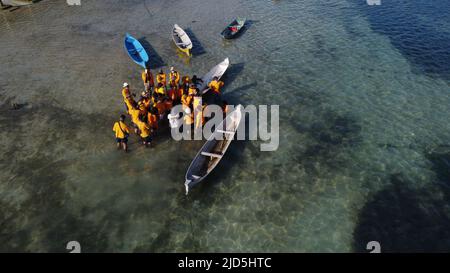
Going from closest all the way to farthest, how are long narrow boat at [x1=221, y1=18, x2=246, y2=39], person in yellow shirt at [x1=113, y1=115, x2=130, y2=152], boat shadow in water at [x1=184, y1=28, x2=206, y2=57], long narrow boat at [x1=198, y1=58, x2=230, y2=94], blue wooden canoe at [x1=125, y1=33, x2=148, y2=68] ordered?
person in yellow shirt at [x1=113, y1=115, x2=130, y2=152], long narrow boat at [x1=198, y1=58, x2=230, y2=94], blue wooden canoe at [x1=125, y1=33, x2=148, y2=68], boat shadow in water at [x1=184, y1=28, x2=206, y2=57], long narrow boat at [x1=221, y1=18, x2=246, y2=39]

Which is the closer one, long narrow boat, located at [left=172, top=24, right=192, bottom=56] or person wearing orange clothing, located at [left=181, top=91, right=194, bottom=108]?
person wearing orange clothing, located at [left=181, top=91, right=194, bottom=108]

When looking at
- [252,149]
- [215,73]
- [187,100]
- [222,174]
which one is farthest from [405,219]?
[215,73]

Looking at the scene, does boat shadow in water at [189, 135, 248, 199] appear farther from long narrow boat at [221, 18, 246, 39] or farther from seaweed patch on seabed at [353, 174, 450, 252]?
long narrow boat at [221, 18, 246, 39]

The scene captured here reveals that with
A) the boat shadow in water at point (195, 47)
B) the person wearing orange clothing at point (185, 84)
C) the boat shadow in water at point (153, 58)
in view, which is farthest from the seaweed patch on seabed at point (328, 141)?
the boat shadow in water at point (153, 58)

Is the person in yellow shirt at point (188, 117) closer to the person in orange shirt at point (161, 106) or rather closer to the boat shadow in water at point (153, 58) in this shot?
the person in orange shirt at point (161, 106)

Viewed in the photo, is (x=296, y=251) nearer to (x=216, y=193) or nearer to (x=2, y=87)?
(x=216, y=193)

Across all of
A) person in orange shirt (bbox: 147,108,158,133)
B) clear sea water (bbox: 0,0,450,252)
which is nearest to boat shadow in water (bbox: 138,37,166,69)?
clear sea water (bbox: 0,0,450,252)

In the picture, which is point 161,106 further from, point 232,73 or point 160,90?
point 232,73
